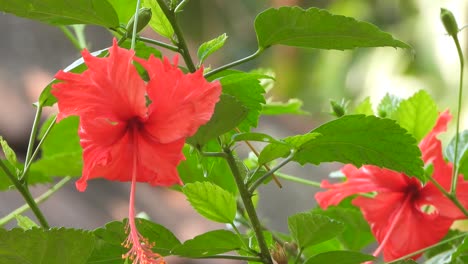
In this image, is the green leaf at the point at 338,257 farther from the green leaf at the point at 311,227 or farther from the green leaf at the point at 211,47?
the green leaf at the point at 211,47

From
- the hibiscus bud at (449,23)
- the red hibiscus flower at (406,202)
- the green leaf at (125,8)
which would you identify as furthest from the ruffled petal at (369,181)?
the green leaf at (125,8)

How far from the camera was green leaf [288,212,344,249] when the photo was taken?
0.53 m

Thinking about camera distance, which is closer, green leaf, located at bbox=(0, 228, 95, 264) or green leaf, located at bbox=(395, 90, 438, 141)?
green leaf, located at bbox=(0, 228, 95, 264)

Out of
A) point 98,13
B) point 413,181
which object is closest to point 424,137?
point 413,181

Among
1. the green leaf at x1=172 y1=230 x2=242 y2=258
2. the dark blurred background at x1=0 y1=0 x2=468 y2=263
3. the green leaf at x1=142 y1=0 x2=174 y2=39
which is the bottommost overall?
the dark blurred background at x1=0 y1=0 x2=468 y2=263

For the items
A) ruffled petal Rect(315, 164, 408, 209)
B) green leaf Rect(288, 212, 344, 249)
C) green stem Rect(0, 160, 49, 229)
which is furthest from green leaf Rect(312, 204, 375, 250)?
green stem Rect(0, 160, 49, 229)

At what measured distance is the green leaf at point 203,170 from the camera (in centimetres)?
57

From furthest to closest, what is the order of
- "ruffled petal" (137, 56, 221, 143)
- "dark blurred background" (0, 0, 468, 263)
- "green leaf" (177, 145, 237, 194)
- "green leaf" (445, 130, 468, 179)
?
"dark blurred background" (0, 0, 468, 263) < "green leaf" (445, 130, 468, 179) < "green leaf" (177, 145, 237, 194) < "ruffled petal" (137, 56, 221, 143)

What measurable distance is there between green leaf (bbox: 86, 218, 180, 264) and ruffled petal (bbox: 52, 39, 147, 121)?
0.28ft

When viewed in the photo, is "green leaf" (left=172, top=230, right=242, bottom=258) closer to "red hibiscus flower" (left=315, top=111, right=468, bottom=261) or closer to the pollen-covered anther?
the pollen-covered anther

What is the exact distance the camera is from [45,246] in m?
0.46

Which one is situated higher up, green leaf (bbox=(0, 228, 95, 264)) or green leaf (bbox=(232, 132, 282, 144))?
Answer: green leaf (bbox=(232, 132, 282, 144))

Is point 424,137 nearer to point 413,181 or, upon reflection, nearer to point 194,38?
point 413,181

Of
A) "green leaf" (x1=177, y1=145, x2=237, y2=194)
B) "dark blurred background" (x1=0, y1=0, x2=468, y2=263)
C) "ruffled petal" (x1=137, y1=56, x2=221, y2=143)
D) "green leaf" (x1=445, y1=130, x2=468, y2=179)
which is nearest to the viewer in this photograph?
"ruffled petal" (x1=137, y1=56, x2=221, y2=143)
